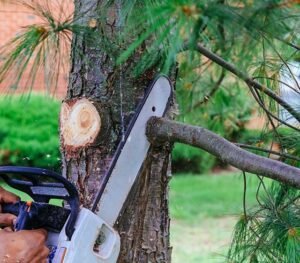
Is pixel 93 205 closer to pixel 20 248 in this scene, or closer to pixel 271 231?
pixel 20 248

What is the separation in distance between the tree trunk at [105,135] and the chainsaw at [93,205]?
34 mm

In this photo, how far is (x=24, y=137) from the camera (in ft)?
18.3

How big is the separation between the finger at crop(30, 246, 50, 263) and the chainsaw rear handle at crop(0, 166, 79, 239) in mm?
45

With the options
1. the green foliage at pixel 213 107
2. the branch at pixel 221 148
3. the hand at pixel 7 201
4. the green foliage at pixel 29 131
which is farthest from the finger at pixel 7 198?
the green foliage at pixel 29 131

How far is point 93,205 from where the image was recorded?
129 centimetres

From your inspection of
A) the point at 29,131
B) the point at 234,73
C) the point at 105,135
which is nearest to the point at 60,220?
the point at 105,135

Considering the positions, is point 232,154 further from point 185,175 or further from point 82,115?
point 185,175

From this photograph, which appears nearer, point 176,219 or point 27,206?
point 27,206

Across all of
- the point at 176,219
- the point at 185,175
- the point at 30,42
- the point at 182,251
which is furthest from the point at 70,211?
the point at 185,175

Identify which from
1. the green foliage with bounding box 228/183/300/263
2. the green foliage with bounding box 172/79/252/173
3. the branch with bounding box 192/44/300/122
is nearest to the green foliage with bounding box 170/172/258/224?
the green foliage with bounding box 172/79/252/173

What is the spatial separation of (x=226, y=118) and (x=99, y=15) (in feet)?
4.35

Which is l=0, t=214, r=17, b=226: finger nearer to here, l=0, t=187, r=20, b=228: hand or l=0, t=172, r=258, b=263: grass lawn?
l=0, t=187, r=20, b=228: hand

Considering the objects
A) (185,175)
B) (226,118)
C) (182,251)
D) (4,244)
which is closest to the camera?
(4,244)

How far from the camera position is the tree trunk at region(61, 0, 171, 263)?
53.7 inches
